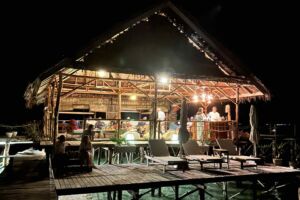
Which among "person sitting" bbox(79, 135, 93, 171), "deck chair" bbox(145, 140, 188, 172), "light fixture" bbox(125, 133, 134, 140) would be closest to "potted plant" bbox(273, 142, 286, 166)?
"deck chair" bbox(145, 140, 188, 172)

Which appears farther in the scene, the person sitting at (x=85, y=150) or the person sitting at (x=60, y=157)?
the person sitting at (x=85, y=150)

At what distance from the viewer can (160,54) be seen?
1050 centimetres

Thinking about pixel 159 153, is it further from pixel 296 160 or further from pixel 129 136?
pixel 296 160

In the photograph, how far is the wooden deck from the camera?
6.37m

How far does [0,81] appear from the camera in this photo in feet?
140

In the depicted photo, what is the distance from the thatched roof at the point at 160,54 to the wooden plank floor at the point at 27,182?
2.47 m

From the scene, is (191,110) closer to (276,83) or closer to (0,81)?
(276,83)

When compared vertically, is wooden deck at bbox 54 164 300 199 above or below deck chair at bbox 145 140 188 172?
below

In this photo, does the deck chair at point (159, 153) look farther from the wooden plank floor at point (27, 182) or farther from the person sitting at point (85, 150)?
the wooden plank floor at point (27, 182)

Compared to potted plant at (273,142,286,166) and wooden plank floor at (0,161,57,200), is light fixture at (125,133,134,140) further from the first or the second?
potted plant at (273,142,286,166)

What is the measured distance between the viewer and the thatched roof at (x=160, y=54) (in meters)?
9.30

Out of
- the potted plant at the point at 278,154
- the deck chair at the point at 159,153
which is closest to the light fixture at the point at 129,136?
the deck chair at the point at 159,153

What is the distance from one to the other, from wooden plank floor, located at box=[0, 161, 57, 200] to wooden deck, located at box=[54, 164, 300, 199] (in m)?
0.32

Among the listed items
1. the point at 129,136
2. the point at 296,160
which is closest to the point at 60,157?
the point at 129,136
